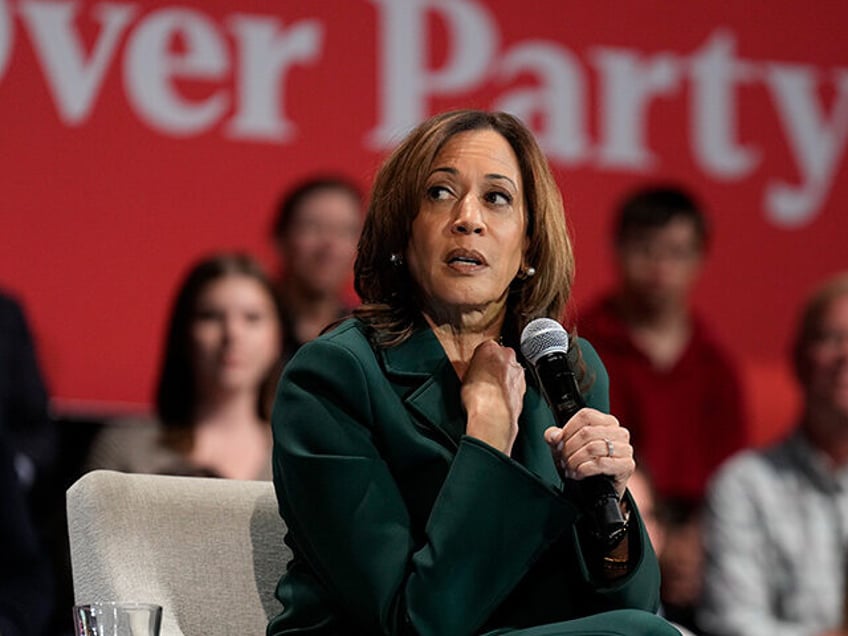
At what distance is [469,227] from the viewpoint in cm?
232

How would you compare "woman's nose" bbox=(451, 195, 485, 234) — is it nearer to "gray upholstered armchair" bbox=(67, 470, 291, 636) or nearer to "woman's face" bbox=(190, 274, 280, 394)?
"gray upholstered armchair" bbox=(67, 470, 291, 636)

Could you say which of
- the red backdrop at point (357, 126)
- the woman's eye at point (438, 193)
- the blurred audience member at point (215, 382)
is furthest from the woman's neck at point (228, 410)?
the woman's eye at point (438, 193)

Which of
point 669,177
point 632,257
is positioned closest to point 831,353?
point 632,257

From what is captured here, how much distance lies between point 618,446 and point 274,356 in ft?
6.81

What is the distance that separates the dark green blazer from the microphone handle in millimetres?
62

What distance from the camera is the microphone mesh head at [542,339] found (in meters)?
2.20

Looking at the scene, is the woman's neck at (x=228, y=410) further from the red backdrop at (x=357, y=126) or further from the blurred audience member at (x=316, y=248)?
the red backdrop at (x=357, y=126)

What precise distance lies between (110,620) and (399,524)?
0.38 m

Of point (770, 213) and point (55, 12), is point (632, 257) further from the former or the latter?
point (55, 12)

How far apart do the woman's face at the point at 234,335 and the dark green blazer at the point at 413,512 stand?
1.71 meters

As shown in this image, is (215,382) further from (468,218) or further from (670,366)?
(468,218)

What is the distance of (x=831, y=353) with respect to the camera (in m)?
4.50

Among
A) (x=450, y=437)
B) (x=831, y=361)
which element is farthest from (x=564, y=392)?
(x=831, y=361)

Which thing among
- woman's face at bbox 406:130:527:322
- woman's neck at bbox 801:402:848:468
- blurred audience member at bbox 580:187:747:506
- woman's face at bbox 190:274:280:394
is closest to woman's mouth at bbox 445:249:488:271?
woman's face at bbox 406:130:527:322
